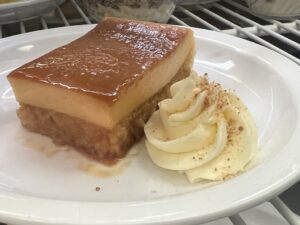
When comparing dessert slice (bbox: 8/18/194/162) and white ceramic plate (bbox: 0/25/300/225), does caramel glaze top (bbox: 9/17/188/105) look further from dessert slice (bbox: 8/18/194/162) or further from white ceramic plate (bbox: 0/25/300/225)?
white ceramic plate (bbox: 0/25/300/225)

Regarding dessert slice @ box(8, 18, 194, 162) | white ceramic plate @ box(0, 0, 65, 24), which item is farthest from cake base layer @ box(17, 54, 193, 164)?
white ceramic plate @ box(0, 0, 65, 24)

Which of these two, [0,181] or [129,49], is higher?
[129,49]

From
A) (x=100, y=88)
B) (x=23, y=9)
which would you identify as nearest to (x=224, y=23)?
(x=23, y=9)

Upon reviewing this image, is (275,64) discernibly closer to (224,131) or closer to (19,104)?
(224,131)

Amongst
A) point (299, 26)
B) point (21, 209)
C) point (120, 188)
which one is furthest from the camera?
point (299, 26)

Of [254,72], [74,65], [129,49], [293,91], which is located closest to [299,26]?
[254,72]

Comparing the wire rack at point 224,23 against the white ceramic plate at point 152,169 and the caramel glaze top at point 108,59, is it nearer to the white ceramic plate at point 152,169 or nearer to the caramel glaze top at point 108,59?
the white ceramic plate at point 152,169
